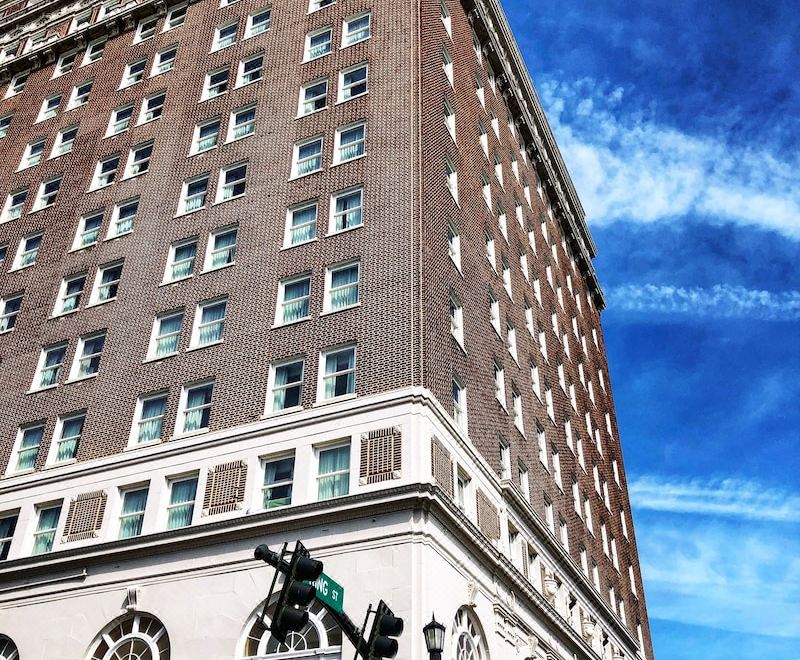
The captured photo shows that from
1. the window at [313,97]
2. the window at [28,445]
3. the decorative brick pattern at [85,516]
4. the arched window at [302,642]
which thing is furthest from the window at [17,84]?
the arched window at [302,642]

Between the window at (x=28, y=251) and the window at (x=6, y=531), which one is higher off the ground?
the window at (x=28, y=251)

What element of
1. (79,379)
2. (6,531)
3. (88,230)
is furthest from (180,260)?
(6,531)

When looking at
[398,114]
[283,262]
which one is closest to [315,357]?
[283,262]

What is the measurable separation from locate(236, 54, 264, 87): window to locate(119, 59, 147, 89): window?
715 cm

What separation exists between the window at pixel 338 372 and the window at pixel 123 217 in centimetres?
1461

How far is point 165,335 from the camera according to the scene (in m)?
35.7

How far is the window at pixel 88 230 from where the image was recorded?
41.6 metres

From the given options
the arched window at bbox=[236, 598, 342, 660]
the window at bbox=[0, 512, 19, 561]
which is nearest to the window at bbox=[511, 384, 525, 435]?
the arched window at bbox=[236, 598, 342, 660]

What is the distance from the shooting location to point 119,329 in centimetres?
3669

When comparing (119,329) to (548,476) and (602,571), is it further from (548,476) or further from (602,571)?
(602,571)

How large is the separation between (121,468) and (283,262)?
32.5 feet

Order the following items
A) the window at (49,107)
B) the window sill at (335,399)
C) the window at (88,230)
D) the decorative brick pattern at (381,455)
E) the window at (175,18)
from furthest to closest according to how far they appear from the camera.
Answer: the window at (175,18), the window at (49,107), the window at (88,230), the window sill at (335,399), the decorative brick pattern at (381,455)

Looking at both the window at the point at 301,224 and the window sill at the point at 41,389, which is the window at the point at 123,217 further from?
the window at the point at 301,224

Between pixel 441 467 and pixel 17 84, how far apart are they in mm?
42730
